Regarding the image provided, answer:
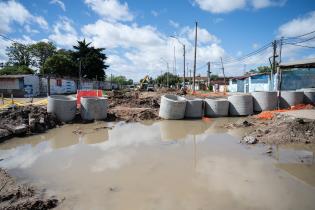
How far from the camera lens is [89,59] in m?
56.2

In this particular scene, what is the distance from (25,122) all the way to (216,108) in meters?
9.05

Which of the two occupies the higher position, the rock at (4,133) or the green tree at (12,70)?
the green tree at (12,70)

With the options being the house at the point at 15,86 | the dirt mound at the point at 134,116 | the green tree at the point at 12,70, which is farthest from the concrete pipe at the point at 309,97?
the green tree at the point at 12,70

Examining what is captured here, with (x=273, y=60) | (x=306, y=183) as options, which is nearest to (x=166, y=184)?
(x=306, y=183)

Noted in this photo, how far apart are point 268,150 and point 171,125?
5.23 m

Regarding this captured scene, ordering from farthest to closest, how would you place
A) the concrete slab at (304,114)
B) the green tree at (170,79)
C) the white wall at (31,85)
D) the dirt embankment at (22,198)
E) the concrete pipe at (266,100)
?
the green tree at (170,79) < the white wall at (31,85) < the concrete pipe at (266,100) < the concrete slab at (304,114) < the dirt embankment at (22,198)

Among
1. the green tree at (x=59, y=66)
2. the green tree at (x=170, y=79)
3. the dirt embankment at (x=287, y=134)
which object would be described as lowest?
the dirt embankment at (x=287, y=134)

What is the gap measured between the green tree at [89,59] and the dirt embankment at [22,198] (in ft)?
176

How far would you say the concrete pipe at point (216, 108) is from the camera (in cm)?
1420

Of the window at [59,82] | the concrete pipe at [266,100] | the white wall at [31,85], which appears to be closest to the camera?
the concrete pipe at [266,100]

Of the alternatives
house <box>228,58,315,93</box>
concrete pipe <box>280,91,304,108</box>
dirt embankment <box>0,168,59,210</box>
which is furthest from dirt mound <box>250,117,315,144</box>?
house <box>228,58,315,93</box>

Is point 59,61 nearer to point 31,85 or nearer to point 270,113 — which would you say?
point 31,85

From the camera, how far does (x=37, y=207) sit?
413cm

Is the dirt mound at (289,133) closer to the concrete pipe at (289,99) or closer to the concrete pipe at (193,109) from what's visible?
the concrete pipe at (193,109)
